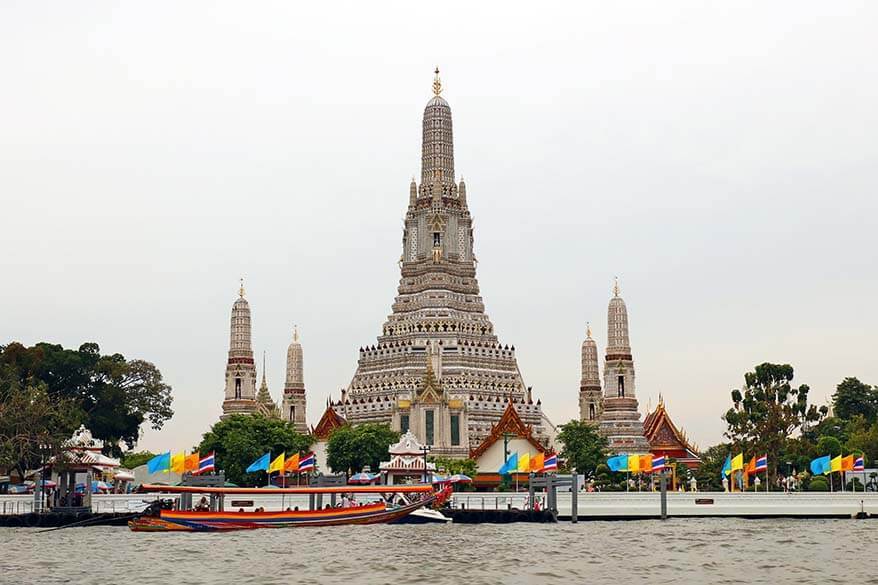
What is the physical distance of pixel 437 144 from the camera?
386ft

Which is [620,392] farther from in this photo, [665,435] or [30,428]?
[30,428]

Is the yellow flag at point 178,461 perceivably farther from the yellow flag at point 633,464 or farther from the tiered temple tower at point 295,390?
the tiered temple tower at point 295,390

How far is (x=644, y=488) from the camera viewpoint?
9181 centimetres

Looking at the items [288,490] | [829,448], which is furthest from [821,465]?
[288,490]

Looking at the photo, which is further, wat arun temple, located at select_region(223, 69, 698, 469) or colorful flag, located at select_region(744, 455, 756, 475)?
wat arun temple, located at select_region(223, 69, 698, 469)

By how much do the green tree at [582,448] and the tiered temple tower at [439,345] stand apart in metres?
9.00

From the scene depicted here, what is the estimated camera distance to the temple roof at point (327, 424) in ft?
353

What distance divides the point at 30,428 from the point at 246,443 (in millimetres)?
17213

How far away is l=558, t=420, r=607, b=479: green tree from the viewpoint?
318 feet

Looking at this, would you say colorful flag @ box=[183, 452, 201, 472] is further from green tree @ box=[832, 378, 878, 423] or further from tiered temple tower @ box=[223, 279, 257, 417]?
green tree @ box=[832, 378, 878, 423]

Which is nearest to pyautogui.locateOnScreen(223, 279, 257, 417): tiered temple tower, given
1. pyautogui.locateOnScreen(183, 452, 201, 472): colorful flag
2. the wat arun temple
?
the wat arun temple

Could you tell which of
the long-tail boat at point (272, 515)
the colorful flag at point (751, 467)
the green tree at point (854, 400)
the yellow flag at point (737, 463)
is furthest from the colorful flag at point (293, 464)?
the green tree at point (854, 400)

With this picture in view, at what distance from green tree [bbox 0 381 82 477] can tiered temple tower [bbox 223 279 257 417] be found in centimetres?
3557

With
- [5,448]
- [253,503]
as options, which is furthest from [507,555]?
[5,448]
